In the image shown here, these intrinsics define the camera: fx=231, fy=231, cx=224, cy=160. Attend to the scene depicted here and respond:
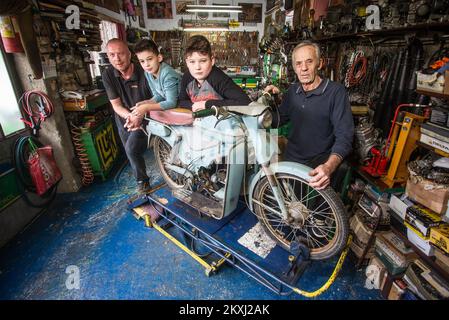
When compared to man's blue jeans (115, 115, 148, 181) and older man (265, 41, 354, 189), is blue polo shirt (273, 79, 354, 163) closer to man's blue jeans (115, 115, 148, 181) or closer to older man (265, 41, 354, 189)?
older man (265, 41, 354, 189)

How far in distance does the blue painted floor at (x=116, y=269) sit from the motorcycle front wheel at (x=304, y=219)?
39 cm

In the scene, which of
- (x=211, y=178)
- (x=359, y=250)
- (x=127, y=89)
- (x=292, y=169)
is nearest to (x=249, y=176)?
(x=211, y=178)

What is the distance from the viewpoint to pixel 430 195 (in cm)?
149

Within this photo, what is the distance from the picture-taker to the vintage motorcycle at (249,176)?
1.56m

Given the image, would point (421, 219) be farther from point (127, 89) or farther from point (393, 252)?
point (127, 89)

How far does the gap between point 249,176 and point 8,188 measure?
249cm

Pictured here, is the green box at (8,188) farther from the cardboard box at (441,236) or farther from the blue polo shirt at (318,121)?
the cardboard box at (441,236)

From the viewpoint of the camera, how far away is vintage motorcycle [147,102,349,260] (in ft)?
5.12

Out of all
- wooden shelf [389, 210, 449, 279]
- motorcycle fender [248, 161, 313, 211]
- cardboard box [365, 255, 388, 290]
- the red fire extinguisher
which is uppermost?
the red fire extinguisher

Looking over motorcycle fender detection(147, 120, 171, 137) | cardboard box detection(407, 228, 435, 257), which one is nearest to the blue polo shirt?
cardboard box detection(407, 228, 435, 257)

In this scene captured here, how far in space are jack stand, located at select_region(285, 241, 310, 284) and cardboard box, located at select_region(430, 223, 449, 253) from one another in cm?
75

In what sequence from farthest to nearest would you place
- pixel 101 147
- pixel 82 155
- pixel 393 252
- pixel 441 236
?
1. pixel 101 147
2. pixel 82 155
3. pixel 393 252
4. pixel 441 236

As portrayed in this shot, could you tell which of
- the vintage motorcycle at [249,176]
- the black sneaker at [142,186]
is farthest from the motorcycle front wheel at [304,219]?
the black sneaker at [142,186]

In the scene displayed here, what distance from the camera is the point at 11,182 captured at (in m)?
2.44
